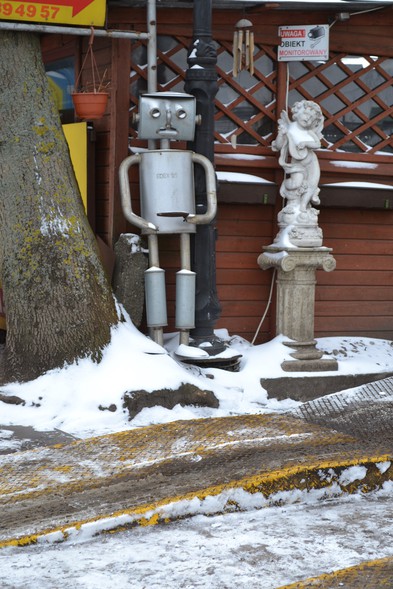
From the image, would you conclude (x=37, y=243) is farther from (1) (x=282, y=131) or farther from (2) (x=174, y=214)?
(1) (x=282, y=131)

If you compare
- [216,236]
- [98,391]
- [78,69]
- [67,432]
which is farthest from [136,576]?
[78,69]

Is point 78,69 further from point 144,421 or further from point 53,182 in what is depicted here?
point 144,421

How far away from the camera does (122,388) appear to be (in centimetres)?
712

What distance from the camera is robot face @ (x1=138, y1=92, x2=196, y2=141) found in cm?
799

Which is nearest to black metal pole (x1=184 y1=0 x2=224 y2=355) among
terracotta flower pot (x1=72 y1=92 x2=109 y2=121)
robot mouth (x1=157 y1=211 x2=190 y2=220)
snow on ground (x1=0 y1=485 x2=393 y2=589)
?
robot mouth (x1=157 y1=211 x2=190 y2=220)

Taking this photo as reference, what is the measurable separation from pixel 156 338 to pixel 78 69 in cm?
283

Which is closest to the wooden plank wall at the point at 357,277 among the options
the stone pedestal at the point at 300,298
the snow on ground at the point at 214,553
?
the stone pedestal at the point at 300,298

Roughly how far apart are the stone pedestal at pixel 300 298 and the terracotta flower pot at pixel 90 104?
79.4 inches

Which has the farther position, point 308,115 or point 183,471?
point 308,115

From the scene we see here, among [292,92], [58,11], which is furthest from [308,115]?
[58,11]

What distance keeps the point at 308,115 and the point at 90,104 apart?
1.97 meters

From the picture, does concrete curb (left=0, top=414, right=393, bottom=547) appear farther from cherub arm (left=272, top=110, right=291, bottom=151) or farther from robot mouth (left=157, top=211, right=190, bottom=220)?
cherub arm (left=272, top=110, right=291, bottom=151)

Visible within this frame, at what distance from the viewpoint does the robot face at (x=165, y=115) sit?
7.99 meters

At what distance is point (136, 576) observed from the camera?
13.8 feet
